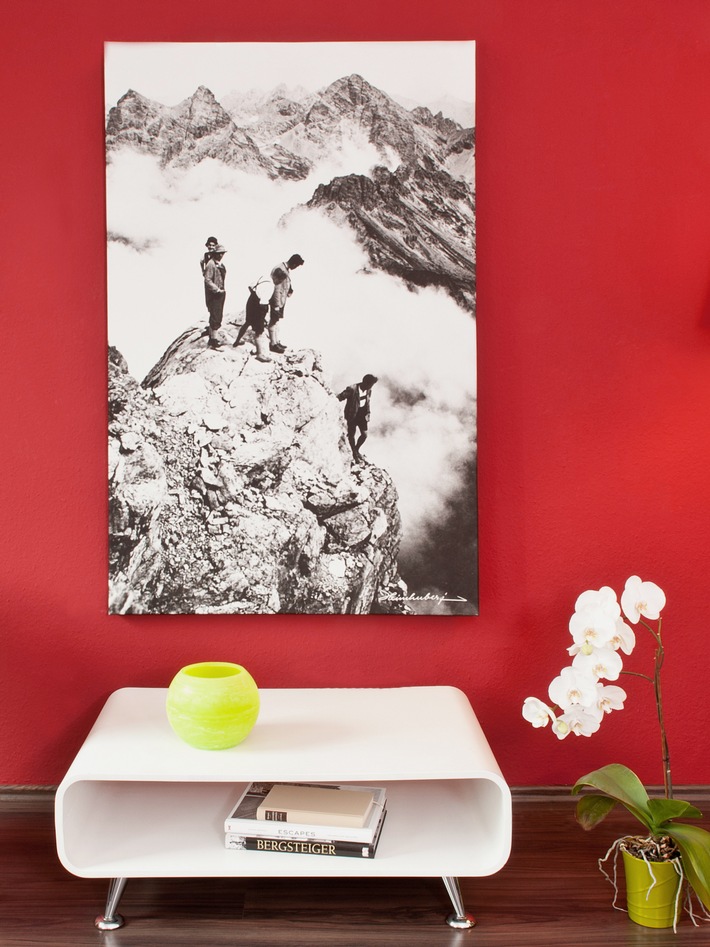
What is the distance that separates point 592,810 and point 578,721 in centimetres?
18

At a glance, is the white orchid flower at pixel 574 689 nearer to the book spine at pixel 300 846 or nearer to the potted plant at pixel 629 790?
the potted plant at pixel 629 790

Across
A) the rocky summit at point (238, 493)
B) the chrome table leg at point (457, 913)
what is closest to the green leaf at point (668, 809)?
the chrome table leg at point (457, 913)

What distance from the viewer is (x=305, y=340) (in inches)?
80.1

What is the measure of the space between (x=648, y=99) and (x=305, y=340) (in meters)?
1.06

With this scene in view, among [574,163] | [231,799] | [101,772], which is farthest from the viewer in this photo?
[574,163]

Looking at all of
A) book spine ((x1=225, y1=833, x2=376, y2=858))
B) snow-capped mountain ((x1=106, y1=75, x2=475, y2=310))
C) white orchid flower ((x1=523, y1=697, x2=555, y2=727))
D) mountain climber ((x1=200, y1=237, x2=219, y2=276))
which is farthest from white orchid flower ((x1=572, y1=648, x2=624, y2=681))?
mountain climber ((x1=200, y1=237, x2=219, y2=276))

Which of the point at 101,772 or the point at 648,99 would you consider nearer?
the point at 101,772

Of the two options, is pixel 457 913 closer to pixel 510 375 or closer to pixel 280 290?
pixel 510 375

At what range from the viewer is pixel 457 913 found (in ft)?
5.42

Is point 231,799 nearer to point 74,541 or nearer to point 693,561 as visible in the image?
point 74,541

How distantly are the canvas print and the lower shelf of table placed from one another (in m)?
0.45

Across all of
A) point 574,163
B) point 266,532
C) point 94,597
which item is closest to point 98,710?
point 94,597

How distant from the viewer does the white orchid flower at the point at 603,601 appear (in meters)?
1.74

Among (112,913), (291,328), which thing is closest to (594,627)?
(291,328)
